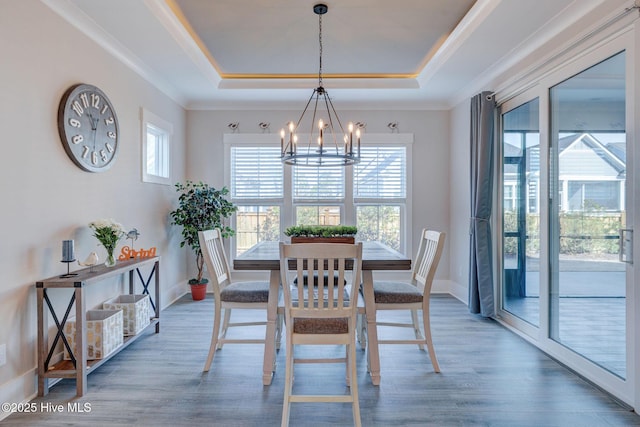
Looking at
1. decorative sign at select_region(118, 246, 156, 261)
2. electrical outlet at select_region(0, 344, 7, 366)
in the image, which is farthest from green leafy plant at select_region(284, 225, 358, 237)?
electrical outlet at select_region(0, 344, 7, 366)

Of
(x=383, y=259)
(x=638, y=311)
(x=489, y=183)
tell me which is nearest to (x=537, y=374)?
(x=638, y=311)

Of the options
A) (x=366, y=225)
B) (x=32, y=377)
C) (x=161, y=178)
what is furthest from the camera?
(x=366, y=225)

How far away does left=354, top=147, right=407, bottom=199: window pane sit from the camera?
16.4ft

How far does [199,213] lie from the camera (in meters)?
4.30

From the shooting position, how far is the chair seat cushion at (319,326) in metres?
2.07

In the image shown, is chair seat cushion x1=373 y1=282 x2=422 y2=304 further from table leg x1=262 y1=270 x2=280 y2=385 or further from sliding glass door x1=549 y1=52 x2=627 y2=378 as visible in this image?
sliding glass door x1=549 y1=52 x2=627 y2=378

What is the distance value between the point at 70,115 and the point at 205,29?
1403 millimetres

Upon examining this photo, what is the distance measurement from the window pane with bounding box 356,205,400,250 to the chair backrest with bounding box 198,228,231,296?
243 centimetres

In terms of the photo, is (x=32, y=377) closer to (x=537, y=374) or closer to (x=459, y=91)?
(x=537, y=374)

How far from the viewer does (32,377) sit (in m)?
2.27

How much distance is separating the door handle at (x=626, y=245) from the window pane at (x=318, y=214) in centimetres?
322

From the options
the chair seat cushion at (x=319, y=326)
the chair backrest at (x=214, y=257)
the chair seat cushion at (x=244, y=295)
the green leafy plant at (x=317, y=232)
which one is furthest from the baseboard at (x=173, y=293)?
the chair seat cushion at (x=319, y=326)

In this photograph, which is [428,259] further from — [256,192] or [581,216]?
[256,192]

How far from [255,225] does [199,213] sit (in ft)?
3.06
